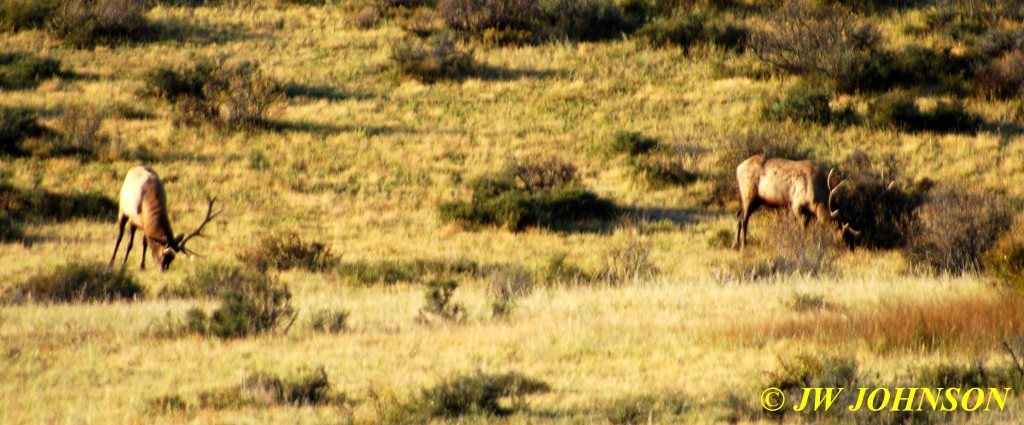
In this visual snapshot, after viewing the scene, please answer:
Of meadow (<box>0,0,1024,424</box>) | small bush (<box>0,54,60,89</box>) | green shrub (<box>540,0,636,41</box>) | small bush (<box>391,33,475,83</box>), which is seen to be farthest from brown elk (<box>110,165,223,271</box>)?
green shrub (<box>540,0,636,41</box>)

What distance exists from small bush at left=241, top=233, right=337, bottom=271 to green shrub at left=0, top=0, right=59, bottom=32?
1764cm

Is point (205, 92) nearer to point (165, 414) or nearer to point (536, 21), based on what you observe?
point (536, 21)

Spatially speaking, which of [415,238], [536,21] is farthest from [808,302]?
[536,21]

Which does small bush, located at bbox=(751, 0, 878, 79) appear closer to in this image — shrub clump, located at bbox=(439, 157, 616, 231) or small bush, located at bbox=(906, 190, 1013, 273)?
shrub clump, located at bbox=(439, 157, 616, 231)

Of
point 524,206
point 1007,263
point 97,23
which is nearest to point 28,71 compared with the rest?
point 97,23

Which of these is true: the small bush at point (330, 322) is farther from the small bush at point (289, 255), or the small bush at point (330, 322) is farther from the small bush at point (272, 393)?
the small bush at point (289, 255)

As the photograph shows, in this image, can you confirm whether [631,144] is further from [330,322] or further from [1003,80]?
[330,322]

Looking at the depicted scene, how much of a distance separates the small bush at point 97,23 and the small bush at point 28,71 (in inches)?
87.4

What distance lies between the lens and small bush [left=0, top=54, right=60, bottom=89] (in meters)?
26.6

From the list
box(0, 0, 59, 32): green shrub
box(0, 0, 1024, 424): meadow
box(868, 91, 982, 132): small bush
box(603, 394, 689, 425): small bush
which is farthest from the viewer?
box(0, 0, 59, 32): green shrub

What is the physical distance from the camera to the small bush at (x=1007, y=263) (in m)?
10.6

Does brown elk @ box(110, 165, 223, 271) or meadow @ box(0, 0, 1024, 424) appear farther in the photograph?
brown elk @ box(110, 165, 223, 271)

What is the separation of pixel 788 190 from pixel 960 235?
286 cm

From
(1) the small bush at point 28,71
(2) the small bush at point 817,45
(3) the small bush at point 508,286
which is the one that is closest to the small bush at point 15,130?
(1) the small bush at point 28,71
